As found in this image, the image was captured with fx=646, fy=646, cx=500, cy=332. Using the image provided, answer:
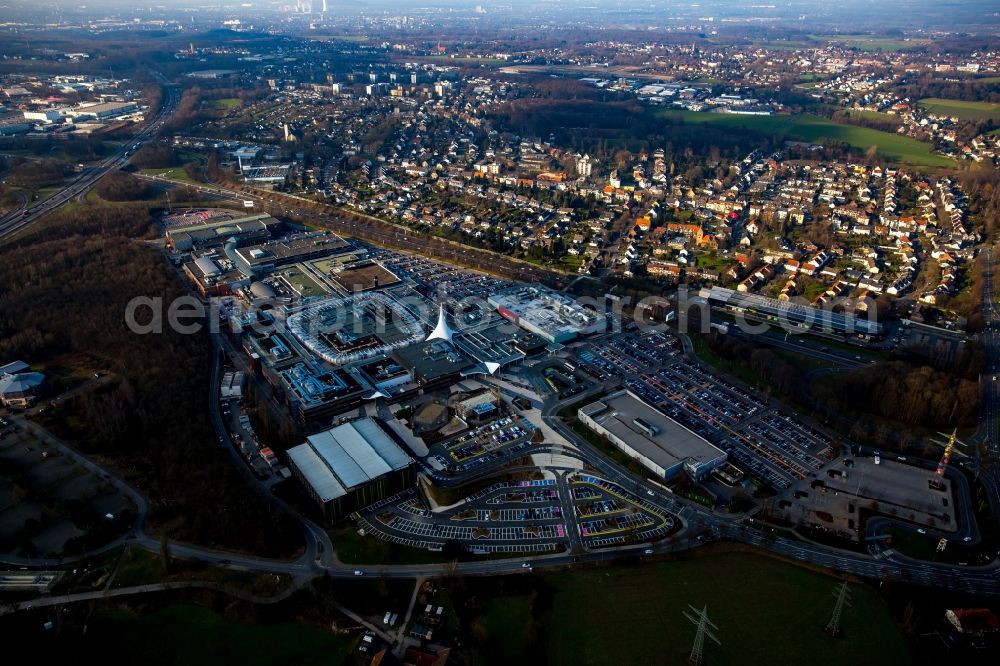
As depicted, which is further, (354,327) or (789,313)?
(789,313)

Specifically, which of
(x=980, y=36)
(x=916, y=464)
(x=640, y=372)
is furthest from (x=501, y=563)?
(x=980, y=36)

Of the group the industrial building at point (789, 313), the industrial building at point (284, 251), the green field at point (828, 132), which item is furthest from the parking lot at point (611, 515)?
the green field at point (828, 132)

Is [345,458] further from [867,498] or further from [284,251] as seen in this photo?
[284,251]

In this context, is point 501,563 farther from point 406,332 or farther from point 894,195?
point 894,195

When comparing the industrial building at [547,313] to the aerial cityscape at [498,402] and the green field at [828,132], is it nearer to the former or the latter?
the aerial cityscape at [498,402]

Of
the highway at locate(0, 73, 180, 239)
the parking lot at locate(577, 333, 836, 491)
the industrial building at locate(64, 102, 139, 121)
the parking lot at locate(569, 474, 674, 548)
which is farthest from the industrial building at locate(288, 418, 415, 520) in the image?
the industrial building at locate(64, 102, 139, 121)

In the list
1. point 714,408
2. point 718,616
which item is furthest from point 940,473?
point 718,616

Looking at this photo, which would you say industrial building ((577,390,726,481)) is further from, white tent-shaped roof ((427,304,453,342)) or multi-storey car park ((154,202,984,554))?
A: white tent-shaped roof ((427,304,453,342))
